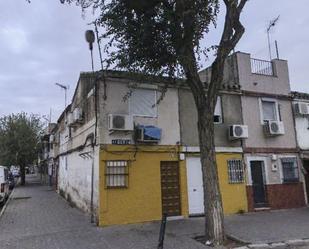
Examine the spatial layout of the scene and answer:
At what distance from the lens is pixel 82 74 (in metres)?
15.6

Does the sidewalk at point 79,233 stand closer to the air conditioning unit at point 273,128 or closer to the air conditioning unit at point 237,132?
the air conditioning unit at point 237,132

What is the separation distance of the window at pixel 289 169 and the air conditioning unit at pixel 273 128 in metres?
1.48

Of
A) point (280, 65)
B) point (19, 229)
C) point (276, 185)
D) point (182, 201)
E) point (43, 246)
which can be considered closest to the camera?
point (43, 246)

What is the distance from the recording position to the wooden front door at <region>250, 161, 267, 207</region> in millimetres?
15188

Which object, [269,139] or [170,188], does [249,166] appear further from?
[170,188]

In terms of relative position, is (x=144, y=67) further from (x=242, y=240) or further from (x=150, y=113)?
(x=242, y=240)

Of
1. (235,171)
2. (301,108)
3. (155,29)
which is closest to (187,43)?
(155,29)

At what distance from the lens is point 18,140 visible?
30406mm

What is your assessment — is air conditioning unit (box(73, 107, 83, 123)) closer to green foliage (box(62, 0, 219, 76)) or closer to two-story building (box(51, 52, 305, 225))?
two-story building (box(51, 52, 305, 225))

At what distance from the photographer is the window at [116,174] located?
12.1 m

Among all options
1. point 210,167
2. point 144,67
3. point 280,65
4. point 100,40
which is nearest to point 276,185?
point 280,65

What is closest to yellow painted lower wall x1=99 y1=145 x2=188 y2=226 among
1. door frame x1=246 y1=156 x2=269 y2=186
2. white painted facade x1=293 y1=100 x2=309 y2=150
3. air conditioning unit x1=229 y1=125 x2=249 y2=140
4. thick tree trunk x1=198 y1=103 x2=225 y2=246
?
air conditioning unit x1=229 y1=125 x2=249 y2=140

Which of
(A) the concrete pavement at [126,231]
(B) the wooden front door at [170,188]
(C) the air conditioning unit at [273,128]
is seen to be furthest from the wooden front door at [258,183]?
(B) the wooden front door at [170,188]

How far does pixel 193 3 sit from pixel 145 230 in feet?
23.7
